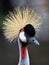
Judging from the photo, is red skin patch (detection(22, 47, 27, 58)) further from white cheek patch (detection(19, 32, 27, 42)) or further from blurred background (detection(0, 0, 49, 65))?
blurred background (detection(0, 0, 49, 65))

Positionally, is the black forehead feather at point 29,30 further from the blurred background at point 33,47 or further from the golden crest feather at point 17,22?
the blurred background at point 33,47

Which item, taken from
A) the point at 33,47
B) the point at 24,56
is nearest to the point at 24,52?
the point at 24,56

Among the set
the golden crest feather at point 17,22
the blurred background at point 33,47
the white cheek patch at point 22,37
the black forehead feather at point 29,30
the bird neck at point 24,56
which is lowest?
the bird neck at point 24,56

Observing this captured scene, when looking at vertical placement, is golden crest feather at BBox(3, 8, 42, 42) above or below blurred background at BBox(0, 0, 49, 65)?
below

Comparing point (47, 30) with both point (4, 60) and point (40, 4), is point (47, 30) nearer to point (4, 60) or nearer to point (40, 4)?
point (40, 4)

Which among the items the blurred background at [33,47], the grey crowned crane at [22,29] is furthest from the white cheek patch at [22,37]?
A: the blurred background at [33,47]

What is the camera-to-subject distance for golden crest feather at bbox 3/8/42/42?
101cm

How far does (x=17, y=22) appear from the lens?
1.01m

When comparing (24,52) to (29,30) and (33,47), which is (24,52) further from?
(33,47)

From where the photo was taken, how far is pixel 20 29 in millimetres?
1001

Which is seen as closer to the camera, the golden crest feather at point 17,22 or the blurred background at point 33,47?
the golden crest feather at point 17,22

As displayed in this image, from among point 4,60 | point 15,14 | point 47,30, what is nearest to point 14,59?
point 4,60

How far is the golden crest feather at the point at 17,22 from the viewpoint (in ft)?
3.31

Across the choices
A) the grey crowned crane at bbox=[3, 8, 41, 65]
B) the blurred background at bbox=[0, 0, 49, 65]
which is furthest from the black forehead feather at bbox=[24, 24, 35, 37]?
the blurred background at bbox=[0, 0, 49, 65]
